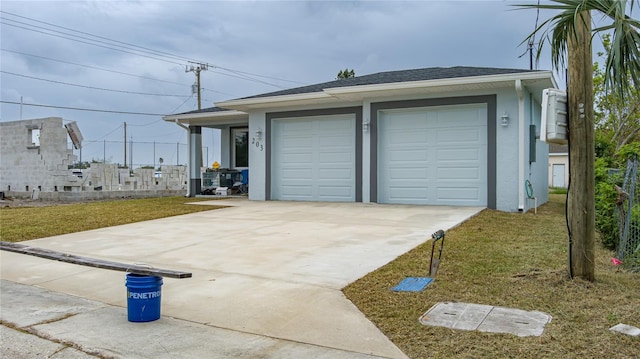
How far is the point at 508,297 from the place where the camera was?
4582 millimetres

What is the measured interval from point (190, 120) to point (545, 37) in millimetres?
16081

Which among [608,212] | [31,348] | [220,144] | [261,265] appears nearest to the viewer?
[31,348]

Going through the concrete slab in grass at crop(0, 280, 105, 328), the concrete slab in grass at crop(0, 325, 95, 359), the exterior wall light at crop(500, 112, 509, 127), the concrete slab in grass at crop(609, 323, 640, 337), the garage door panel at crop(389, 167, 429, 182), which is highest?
the exterior wall light at crop(500, 112, 509, 127)

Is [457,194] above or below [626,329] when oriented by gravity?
above

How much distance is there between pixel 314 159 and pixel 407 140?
318 centimetres

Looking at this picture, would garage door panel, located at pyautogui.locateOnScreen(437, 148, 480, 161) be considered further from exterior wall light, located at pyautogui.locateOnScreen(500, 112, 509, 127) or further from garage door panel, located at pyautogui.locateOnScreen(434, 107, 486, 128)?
exterior wall light, located at pyautogui.locateOnScreen(500, 112, 509, 127)

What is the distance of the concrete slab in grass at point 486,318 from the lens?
377 centimetres

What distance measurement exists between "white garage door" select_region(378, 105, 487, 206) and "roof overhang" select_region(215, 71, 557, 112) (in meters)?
0.74

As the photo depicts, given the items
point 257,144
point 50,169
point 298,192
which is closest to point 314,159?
point 298,192

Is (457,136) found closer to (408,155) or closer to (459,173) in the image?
(459,173)

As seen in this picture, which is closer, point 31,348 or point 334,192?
point 31,348

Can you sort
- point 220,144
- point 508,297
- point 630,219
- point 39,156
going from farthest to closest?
point 220,144
point 39,156
point 630,219
point 508,297

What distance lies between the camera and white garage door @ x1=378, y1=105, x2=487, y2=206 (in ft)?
41.5

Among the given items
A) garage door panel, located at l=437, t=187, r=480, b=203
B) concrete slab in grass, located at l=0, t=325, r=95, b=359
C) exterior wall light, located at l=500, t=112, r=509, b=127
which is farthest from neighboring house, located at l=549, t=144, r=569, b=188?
concrete slab in grass, located at l=0, t=325, r=95, b=359
